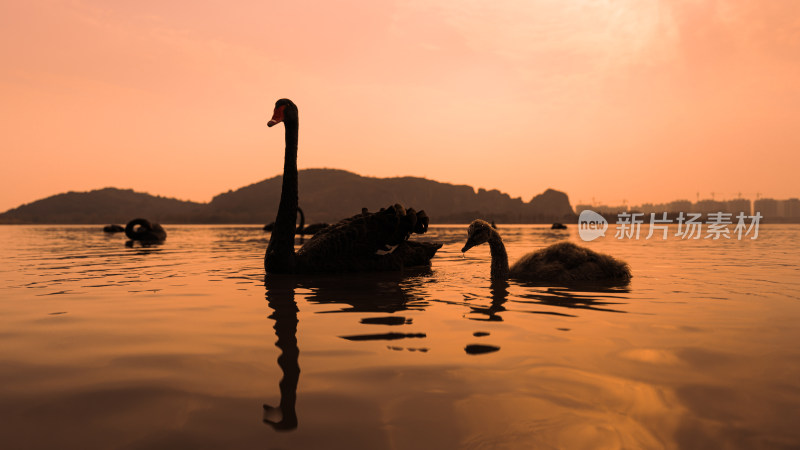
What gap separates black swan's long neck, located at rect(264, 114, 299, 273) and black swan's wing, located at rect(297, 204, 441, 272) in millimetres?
320

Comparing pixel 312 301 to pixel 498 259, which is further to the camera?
pixel 498 259

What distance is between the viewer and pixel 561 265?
8.80 metres

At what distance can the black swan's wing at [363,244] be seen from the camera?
31.3ft

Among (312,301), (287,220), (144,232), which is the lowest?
(312,301)

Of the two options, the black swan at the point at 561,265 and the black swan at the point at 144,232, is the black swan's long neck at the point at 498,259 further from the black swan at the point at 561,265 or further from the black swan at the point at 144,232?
the black swan at the point at 144,232

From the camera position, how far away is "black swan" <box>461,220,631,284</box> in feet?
28.7

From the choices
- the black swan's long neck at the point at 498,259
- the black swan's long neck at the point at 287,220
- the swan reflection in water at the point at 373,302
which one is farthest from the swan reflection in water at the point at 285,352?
the black swan's long neck at the point at 498,259

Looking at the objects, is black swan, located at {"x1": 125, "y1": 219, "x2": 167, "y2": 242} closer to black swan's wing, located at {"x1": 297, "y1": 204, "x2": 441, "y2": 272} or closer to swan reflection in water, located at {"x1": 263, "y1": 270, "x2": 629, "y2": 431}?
black swan's wing, located at {"x1": 297, "y1": 204, "x2": 441, "y2": 272}

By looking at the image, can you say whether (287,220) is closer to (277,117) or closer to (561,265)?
→ (277,117)

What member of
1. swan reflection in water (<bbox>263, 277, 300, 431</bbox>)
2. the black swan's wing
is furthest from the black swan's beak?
swan reflection in water (<bbox>263, 277, 300, 431</bbox>)

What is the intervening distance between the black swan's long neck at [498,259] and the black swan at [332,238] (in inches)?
76.0

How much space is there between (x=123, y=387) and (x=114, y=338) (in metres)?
1.63

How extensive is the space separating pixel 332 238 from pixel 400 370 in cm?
619

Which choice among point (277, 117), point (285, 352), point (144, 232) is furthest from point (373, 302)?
point (144, 232)
